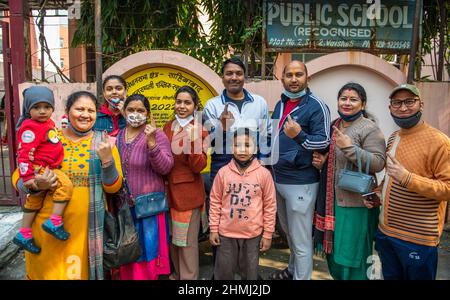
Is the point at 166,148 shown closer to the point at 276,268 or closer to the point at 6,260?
the point at 276,268

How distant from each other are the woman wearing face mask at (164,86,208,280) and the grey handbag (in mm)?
1041

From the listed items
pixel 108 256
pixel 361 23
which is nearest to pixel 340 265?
pixel 108 256

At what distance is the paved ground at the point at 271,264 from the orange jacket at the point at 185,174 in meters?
0.95

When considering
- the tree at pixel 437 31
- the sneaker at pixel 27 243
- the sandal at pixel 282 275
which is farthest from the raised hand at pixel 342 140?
the tree at pixel 437 31

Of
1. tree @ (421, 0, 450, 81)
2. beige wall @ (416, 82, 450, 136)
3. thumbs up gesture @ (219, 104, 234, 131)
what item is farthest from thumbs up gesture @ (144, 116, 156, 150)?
tree @ (421, 0, 450, 81)

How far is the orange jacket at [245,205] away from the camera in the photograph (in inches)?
114

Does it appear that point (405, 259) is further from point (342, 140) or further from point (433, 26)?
point (433, 26)

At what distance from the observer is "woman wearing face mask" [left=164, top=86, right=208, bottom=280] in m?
2.99

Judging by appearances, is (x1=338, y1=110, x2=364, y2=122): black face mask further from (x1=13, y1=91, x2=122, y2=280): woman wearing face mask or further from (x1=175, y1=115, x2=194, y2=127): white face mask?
(x1=13, y1=91, x2=122, y2=280): woman wearing face mask

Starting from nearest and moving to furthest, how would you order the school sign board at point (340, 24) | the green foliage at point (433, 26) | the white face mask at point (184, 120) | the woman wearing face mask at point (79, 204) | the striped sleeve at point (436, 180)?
the striped sleeve at point (436, 180) → the woman wearing face mask at point (79, 204) → the white face mask at point (184, 120) → the school sign board at point (340, 24) → the green foliage at point (433, 26)

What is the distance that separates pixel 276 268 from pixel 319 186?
3.96ft

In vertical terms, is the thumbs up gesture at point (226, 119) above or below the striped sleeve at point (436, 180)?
above

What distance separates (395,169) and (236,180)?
109 cm

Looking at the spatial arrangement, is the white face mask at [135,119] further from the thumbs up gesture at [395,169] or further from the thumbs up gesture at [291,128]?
the thumbs up gesture at [395,169]
